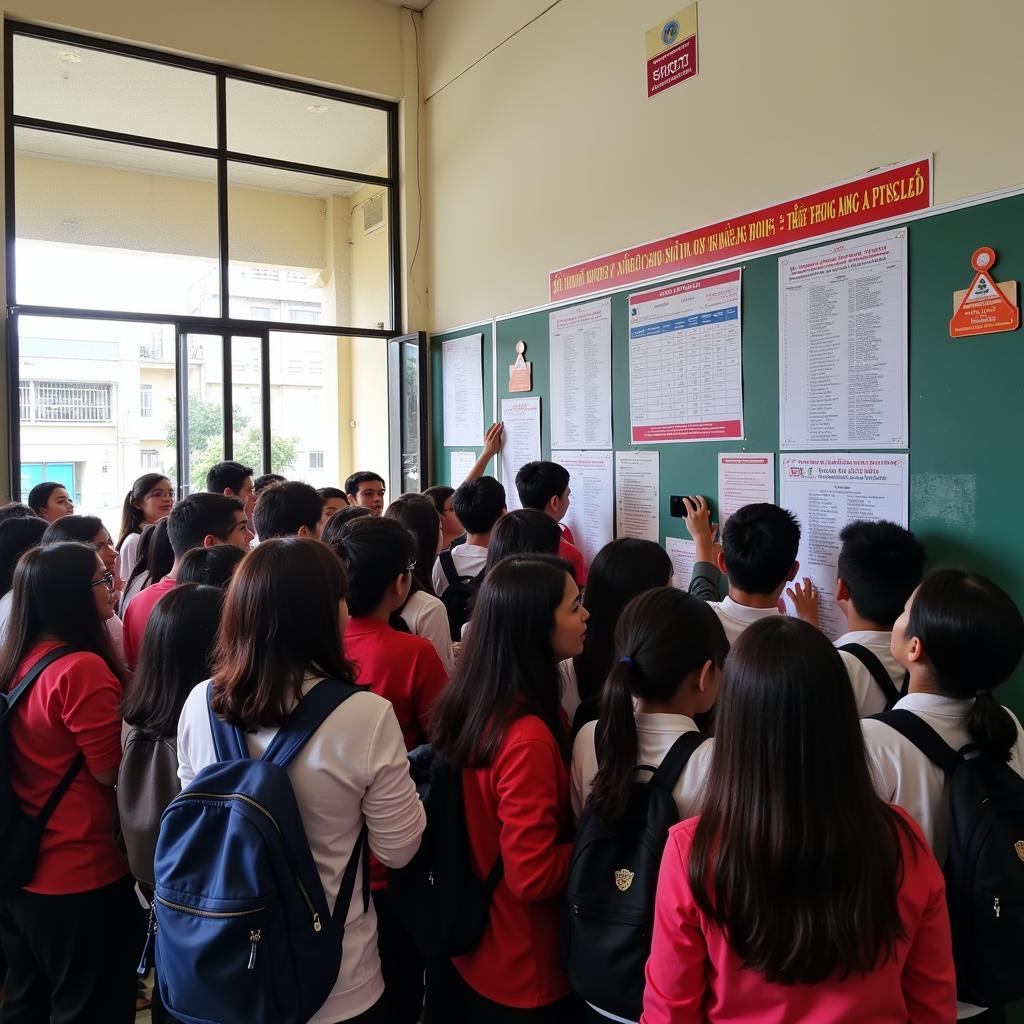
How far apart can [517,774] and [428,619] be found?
0.82m

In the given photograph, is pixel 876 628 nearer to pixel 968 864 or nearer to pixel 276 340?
pixel 968 864

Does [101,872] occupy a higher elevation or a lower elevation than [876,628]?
lower

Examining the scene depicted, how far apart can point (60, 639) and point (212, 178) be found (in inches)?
154

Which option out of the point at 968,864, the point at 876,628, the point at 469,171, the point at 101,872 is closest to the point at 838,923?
the point at 968,864

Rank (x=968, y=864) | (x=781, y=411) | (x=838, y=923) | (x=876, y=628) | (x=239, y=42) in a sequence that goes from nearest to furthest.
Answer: (x=838, y=923), (x=968, y=864), (x=876, y=628), (x=781, y=411), (x=239, y=42)

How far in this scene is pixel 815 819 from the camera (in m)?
0.95

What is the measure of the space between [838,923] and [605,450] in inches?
117

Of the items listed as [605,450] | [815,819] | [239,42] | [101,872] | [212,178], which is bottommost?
[101,872]

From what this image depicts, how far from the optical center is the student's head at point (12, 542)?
2.40 meters

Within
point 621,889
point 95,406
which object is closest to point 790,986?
point 621,889

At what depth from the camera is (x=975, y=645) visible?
1256mm

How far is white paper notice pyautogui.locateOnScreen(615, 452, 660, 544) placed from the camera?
11.7ft

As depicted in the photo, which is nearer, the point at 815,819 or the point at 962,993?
the point at 815,819

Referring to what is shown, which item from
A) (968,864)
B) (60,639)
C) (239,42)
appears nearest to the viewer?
(968,864)
